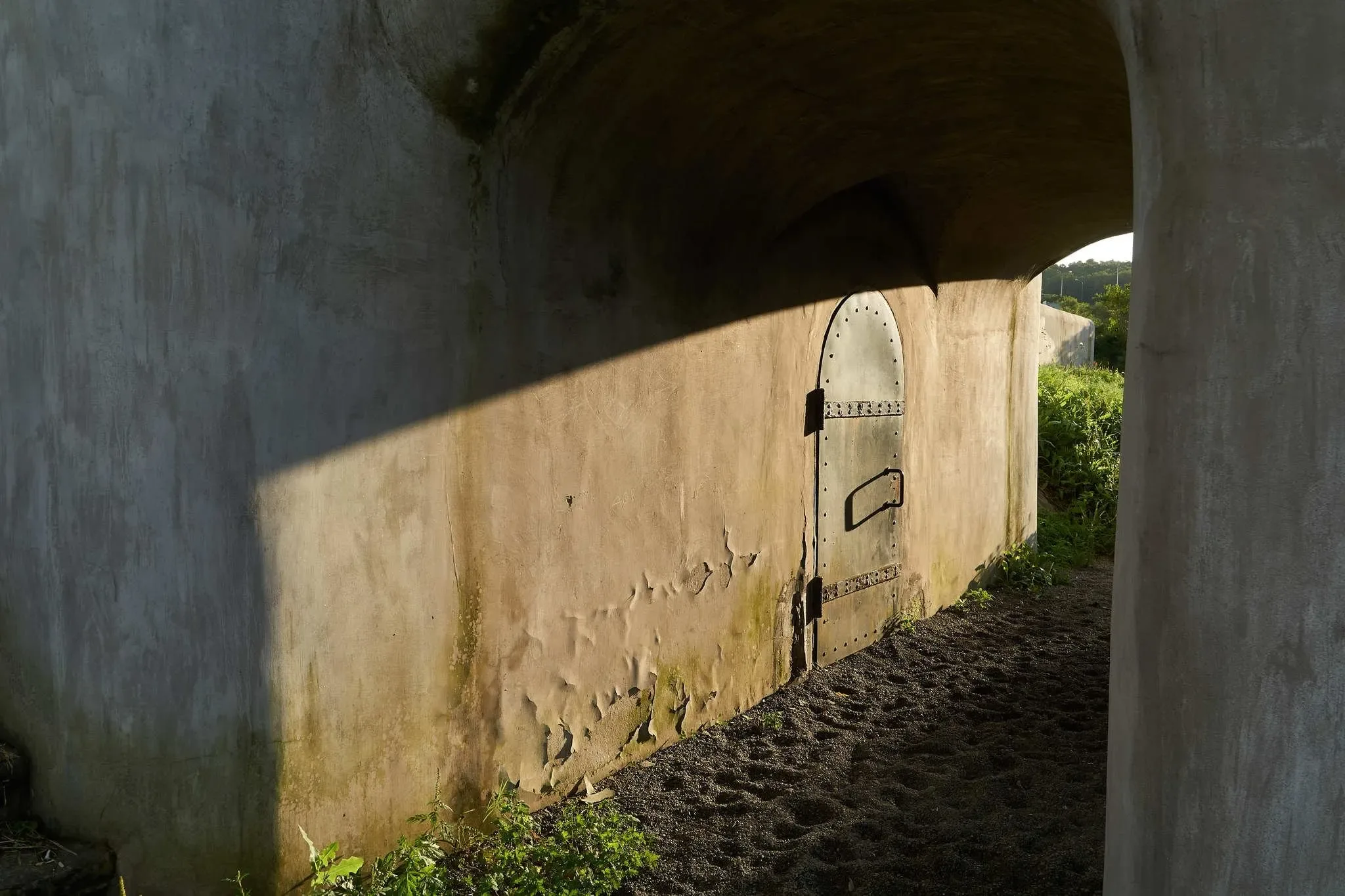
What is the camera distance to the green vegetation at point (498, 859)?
114 inches

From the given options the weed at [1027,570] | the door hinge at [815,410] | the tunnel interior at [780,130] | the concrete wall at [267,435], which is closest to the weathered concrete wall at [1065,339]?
the weed at [1027,570]

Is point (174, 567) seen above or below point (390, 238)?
below

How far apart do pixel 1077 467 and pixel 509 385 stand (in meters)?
9.21

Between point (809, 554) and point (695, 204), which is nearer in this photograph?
point (695, 204)

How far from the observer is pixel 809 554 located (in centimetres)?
533

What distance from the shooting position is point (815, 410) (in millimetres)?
5359

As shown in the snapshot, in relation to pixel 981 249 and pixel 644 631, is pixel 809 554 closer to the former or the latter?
pixel 644 631

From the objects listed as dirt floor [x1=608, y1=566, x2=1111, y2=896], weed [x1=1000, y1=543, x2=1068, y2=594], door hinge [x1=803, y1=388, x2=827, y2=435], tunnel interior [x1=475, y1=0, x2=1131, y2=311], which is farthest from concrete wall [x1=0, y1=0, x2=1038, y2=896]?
weed [x1=1000, y1=543, x2=1068, y2=594]

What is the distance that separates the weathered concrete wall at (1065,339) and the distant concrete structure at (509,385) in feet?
48.5

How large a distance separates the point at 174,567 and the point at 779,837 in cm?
228

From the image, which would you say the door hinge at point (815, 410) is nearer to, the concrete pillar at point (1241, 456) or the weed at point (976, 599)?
the weed at point (976, 599)

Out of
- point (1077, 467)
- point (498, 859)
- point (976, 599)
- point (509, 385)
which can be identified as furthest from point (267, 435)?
point (1077, 467)

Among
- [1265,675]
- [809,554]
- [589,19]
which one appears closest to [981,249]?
[809,554]

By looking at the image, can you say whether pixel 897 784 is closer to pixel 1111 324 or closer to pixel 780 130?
pixel 780 130
